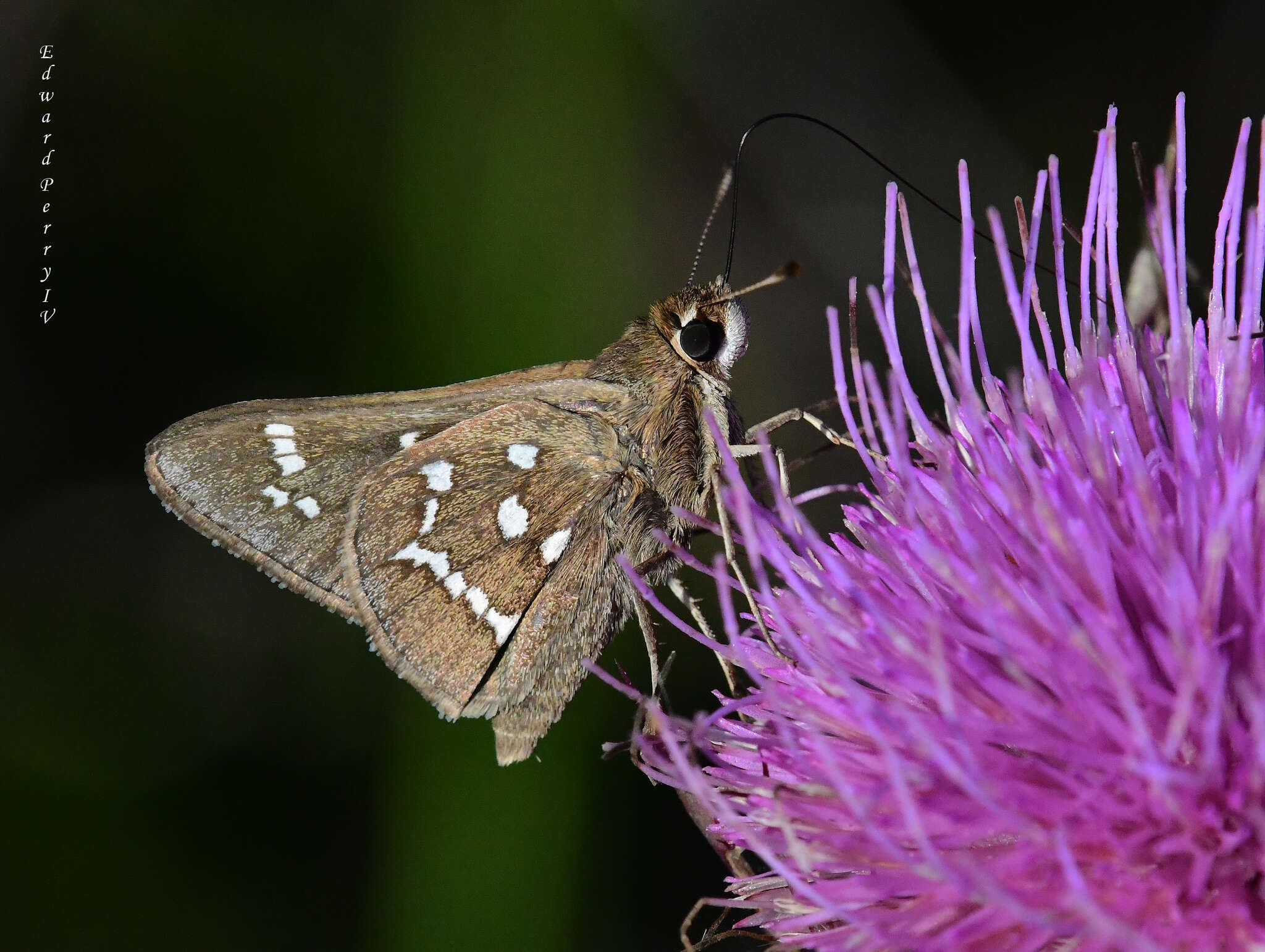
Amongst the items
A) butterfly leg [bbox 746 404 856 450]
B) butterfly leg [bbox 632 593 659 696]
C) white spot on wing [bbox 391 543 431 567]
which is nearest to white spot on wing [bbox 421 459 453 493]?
white spot on wing [bbox 391 543 431 567]

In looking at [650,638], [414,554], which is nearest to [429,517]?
[414,554]

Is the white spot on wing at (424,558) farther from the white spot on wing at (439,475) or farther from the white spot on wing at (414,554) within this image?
the white spot on wing at (439,475)

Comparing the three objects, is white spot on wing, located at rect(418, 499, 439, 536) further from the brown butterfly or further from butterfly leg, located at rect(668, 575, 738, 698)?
butterfly leg, located at rect(668, 575, 738, 698)

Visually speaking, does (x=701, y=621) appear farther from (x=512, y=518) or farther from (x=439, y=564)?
(x=439, y=564)

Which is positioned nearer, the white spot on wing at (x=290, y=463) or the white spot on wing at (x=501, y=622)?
the white spot on wing at (x=501, y=622)

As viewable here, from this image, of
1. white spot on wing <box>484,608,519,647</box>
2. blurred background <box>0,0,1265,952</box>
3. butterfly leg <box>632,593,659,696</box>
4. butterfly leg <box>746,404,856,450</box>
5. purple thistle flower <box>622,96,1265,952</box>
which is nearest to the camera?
purple thistle flower <box>622,96,1265,952</box>

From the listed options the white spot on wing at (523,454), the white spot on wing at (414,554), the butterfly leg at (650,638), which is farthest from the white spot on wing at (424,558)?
the butterfly leg at (650,638)

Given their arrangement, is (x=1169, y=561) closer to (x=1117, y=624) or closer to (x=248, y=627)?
(x=1117, y=624)
